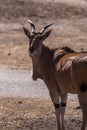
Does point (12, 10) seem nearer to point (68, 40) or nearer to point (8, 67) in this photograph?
point (68, 40)

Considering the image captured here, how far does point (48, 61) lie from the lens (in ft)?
37.2

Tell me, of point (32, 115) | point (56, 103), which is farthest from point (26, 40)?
point (56, 103)

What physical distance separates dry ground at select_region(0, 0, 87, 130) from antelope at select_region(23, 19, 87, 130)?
0.74 meters

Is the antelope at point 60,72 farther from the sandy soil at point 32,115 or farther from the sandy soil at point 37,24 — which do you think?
the sandy soil at point 37,24

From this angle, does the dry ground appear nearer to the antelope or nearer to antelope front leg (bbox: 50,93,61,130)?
antelope front leg (bbox: 50,93,61,130)

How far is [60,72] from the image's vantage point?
407 inches

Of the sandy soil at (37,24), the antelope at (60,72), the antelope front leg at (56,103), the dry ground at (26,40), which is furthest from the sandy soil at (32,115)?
the sandy soil at (37,24)

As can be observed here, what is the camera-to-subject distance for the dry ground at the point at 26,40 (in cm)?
1205

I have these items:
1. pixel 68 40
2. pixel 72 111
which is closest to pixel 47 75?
pixel 72 111

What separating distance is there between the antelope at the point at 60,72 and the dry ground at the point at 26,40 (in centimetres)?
74

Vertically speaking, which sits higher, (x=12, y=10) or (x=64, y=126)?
(x=64, y=126)

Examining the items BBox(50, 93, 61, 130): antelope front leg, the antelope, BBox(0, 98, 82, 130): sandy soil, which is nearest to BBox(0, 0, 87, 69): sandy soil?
BBox(0, 98, 82, 130): sandy soil

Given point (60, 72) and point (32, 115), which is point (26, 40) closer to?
point (32, 115)

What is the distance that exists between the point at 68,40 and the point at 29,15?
6.58 m
